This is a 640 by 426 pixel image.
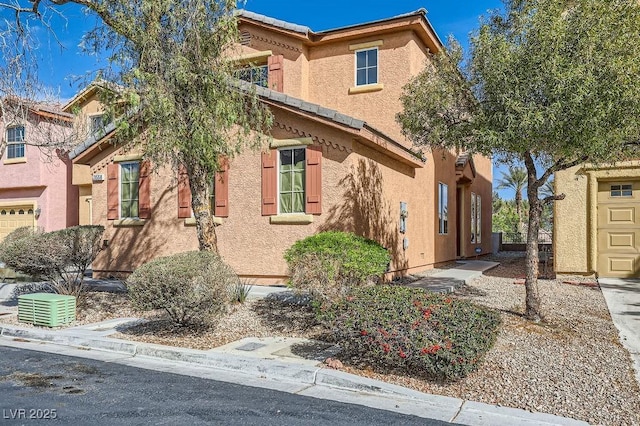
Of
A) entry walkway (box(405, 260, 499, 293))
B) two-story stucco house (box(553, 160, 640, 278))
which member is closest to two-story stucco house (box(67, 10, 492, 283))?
entry walkway (box(405, 260, 499, 293))

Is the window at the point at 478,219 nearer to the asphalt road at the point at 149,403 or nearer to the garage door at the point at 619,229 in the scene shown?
the garage door at the point at 619,229

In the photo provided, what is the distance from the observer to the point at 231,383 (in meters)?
5.84

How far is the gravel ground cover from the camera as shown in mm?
5133

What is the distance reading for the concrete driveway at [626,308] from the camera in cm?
719

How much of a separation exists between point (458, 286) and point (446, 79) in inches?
205

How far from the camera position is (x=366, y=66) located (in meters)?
15.6

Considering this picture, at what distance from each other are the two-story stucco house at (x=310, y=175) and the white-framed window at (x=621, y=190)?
499 cm

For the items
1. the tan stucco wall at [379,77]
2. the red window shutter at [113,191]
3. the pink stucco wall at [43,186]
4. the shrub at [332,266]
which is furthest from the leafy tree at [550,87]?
the pink stucco wall at [43,186]

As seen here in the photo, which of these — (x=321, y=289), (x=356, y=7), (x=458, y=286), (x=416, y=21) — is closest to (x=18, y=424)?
(x=321, y=289)

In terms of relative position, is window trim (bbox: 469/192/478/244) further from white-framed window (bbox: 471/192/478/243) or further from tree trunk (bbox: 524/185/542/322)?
tree trunk (bbox: 524/185/542/322)

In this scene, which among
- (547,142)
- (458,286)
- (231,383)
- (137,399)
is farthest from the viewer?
(458,286)

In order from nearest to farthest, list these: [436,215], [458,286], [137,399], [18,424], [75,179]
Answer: [18,424]
[137,399]
[458,286]
[436,215]
[75,179]

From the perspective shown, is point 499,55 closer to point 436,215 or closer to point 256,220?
point 256,220

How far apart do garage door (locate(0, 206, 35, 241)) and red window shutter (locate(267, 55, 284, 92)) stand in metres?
12.8
